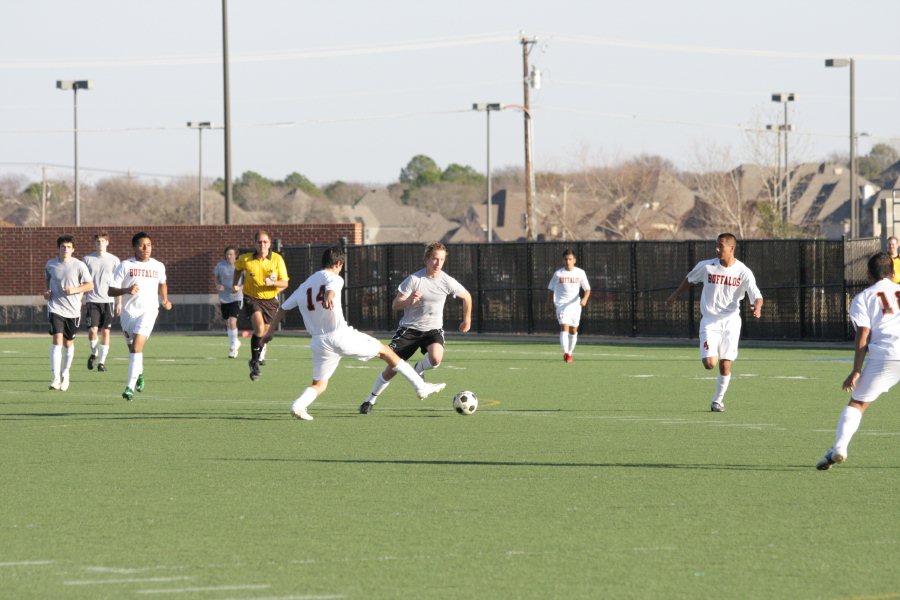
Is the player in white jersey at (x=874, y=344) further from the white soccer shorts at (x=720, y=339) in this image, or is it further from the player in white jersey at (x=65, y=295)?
the player in white jersey at (x=65, y=295)

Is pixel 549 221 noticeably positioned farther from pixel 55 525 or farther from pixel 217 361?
pixel 55 525

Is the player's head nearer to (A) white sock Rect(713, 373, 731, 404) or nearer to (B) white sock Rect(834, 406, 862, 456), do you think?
(B) white sock Rect(834, 406, 862, 456)

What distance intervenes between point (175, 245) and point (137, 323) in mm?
23700

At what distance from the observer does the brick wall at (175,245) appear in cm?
4144

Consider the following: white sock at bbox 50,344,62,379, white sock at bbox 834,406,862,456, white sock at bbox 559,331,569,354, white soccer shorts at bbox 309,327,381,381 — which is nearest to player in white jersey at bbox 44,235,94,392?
white sock at bbox 50,344,62,379

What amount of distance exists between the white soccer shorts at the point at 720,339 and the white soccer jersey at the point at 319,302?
174 inches

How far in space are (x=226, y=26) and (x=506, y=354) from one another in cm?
1588

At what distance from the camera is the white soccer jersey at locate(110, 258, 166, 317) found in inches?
728

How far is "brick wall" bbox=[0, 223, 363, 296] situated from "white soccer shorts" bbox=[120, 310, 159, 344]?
22546 mm

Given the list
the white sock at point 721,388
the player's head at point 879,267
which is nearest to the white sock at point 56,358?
the white sock at point 721,388

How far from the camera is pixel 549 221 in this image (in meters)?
89.4

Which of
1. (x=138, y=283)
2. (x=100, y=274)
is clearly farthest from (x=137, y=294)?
(x=100, y=274)

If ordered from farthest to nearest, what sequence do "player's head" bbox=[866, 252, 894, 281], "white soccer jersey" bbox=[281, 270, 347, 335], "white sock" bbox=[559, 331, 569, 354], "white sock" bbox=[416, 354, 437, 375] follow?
"white sock" bbox=[559, 331, 569, 354] < "white sock" bbox=[416, 354, 437, 375] < "white soccer jersey" bbox=[281, 270, 347, 335] < "player's head" bbox=[866, 252, 894, 281]

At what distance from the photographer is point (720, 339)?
57.0ft
